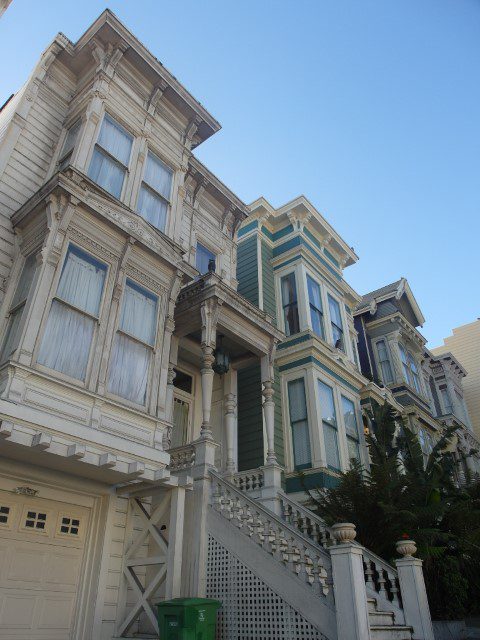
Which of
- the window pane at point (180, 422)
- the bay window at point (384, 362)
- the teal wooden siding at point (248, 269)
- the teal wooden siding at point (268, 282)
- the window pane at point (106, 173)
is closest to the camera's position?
the window pane at point (106, 173)

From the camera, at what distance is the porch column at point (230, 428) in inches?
453

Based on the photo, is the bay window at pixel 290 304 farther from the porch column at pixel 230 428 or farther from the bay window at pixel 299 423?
the porch column at pixel 230 428

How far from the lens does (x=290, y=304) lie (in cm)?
1569

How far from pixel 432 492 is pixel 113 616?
6.36 m

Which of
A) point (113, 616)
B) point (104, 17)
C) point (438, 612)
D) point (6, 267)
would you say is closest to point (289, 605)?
point (113, 616)

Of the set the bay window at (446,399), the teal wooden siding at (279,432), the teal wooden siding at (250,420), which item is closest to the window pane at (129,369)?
the teal wooden siding at (250,420)

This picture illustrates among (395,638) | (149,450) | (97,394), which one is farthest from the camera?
(149,450)

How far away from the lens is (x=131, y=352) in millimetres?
8883

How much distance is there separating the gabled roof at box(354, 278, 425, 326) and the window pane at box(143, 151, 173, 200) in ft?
46.2

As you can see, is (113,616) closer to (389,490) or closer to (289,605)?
(289,605)

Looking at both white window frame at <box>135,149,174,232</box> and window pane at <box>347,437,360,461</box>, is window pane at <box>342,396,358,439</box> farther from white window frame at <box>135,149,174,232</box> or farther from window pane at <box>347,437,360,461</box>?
white window frame at <box>135,149,174,232</box>

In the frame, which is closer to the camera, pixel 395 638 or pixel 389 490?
pixel 395 638

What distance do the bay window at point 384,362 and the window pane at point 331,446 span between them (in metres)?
8.44

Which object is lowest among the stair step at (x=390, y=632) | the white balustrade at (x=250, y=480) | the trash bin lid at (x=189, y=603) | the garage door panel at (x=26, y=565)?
the stair step at (x=390, y=632)
